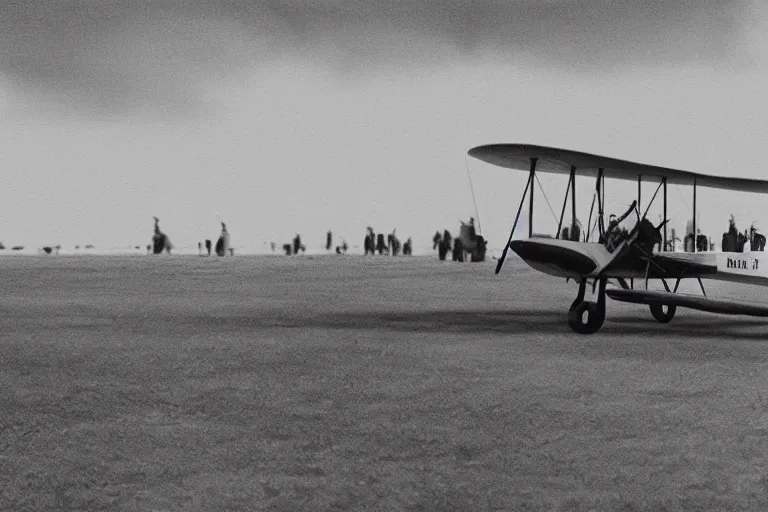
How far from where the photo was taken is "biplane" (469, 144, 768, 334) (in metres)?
12.9

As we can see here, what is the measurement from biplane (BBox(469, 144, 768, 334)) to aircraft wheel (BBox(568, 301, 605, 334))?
0.01m

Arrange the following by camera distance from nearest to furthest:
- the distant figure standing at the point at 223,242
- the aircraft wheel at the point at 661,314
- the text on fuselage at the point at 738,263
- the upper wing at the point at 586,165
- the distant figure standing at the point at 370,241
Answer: the upper wing at the point at 586,165 → the text on fuselage at the point at 738,263 → the aircraft wheel at the point at 661,314 → the distant figure standing at the point at 223,242 → the distant figure standing at the point at 370,241

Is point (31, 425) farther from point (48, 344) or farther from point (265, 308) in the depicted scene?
point (265, 308)

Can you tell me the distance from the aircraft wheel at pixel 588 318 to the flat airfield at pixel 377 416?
310 mm

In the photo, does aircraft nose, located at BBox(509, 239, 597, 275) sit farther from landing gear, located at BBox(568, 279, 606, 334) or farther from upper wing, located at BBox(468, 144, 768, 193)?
upper wing, located at BBox(468, 144, 768, 193)

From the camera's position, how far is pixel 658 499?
4.36 m

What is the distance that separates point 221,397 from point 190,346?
3.65 metres

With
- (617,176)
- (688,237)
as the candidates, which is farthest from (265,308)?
(688,237)

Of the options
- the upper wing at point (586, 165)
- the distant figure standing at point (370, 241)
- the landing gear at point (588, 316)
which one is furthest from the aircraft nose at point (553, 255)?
the distant figure standing at point (370, 241)

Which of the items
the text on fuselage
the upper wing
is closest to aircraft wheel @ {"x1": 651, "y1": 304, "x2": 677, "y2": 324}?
the text on fuselage

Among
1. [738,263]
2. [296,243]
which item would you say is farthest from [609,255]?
[296,243]

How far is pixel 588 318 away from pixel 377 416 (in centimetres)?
735

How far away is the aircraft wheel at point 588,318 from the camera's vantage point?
1280cm

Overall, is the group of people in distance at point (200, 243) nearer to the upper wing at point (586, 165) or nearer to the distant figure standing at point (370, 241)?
the distant figure standing at point (370, 241)
